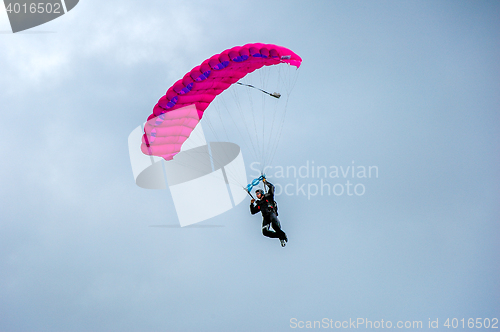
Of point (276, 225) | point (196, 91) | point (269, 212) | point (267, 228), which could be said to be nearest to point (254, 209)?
point (269, 212)

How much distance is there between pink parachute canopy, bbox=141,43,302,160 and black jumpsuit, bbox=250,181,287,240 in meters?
3.66

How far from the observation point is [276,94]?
11.5m

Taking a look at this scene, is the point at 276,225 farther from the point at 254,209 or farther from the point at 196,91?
the point at 196,91

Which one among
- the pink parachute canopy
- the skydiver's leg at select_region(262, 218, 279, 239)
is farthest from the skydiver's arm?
the pink parachute canopy

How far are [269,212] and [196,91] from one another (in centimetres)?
431

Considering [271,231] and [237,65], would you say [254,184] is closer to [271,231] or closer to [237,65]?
[271,231]

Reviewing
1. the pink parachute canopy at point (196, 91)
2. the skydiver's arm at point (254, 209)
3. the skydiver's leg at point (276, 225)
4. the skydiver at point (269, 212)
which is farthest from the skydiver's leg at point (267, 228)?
the pink parachute canopy at point (196, 91)

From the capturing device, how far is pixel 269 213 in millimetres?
11008

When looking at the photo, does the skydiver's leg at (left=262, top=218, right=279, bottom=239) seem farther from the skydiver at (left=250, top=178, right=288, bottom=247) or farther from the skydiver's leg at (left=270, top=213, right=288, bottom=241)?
the skydiver's leg at (left=270, top=213, right=288, bottom=241)

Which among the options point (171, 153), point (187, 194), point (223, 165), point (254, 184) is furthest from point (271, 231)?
point (187, 194)

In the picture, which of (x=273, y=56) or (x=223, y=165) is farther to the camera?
(x=223, y=165)

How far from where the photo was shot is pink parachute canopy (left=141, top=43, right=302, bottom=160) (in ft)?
34.2

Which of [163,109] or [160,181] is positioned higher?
[163,109]

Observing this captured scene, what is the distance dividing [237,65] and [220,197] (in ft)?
51.8
